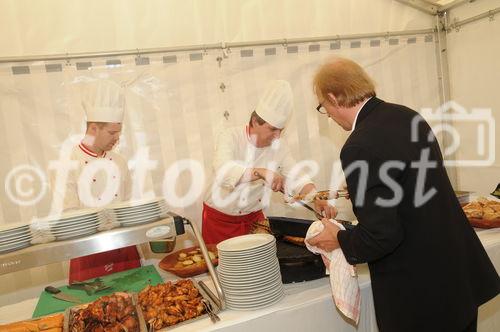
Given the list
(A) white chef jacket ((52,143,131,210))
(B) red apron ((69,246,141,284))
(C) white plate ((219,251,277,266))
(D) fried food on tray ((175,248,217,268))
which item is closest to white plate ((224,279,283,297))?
(C) white plate ((219,251,277,266))

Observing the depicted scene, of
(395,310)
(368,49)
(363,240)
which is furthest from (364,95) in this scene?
(368,49)

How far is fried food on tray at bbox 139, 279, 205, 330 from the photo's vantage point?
1447mm

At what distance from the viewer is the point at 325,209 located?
2.04 metres

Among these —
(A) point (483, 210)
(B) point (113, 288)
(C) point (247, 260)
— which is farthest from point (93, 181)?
(A) point (483, 210)

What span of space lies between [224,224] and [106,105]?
1.13 metres

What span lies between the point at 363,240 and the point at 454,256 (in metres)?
0.36

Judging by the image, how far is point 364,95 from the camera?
58.8 inches

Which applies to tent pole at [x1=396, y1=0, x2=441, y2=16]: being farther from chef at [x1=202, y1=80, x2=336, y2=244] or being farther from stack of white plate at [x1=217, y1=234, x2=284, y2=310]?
stack of white plate at [x1=217, y1=234, x2=284, y2=310]

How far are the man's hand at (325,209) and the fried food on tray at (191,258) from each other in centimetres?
61

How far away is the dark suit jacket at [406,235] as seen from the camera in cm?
133

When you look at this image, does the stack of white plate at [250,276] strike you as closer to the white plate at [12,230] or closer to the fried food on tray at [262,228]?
the fried food on tray at [262,228]

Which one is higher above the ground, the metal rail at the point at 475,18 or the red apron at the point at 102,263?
the metal rail at the point at 475,18

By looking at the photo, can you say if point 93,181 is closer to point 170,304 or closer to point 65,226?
point 65,226

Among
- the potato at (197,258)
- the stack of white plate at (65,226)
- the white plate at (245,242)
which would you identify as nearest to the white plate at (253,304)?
the white plate at (245,242)
